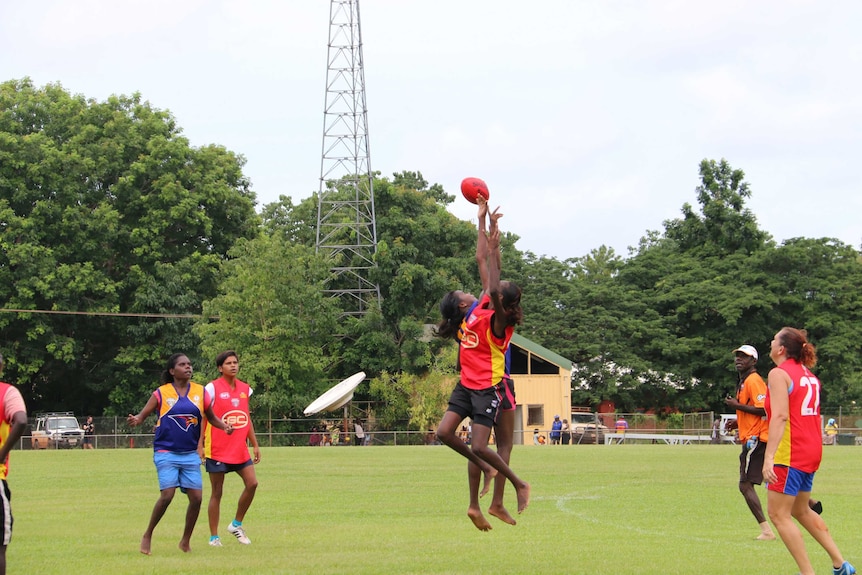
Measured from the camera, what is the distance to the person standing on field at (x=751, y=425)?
551 inches

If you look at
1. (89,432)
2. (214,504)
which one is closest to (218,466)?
(214,504)

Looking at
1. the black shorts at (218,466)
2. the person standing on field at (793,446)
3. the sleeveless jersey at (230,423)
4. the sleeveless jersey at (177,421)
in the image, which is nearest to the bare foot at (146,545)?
the sleeveless jersey at (177,421)

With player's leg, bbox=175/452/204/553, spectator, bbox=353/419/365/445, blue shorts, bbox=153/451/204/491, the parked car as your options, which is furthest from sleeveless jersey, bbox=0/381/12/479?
the parked car

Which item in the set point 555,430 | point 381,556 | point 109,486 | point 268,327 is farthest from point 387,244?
point 381,556

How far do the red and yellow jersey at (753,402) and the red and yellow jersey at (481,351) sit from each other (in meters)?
4.67

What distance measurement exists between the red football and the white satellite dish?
42028 millimetres

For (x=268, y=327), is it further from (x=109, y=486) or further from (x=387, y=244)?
(x=109, y=486)

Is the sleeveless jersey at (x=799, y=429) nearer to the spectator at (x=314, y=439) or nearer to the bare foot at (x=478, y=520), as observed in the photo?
the bare foot at (x=478, y=520)

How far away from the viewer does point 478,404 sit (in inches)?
418

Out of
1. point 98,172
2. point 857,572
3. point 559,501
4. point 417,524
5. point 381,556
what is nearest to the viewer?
point 857,572

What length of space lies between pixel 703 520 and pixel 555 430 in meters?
39.0

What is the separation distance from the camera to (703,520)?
53.8ft

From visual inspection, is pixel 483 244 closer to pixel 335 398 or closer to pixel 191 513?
pixel 191 513

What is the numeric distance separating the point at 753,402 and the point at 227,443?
6354 millimetres
